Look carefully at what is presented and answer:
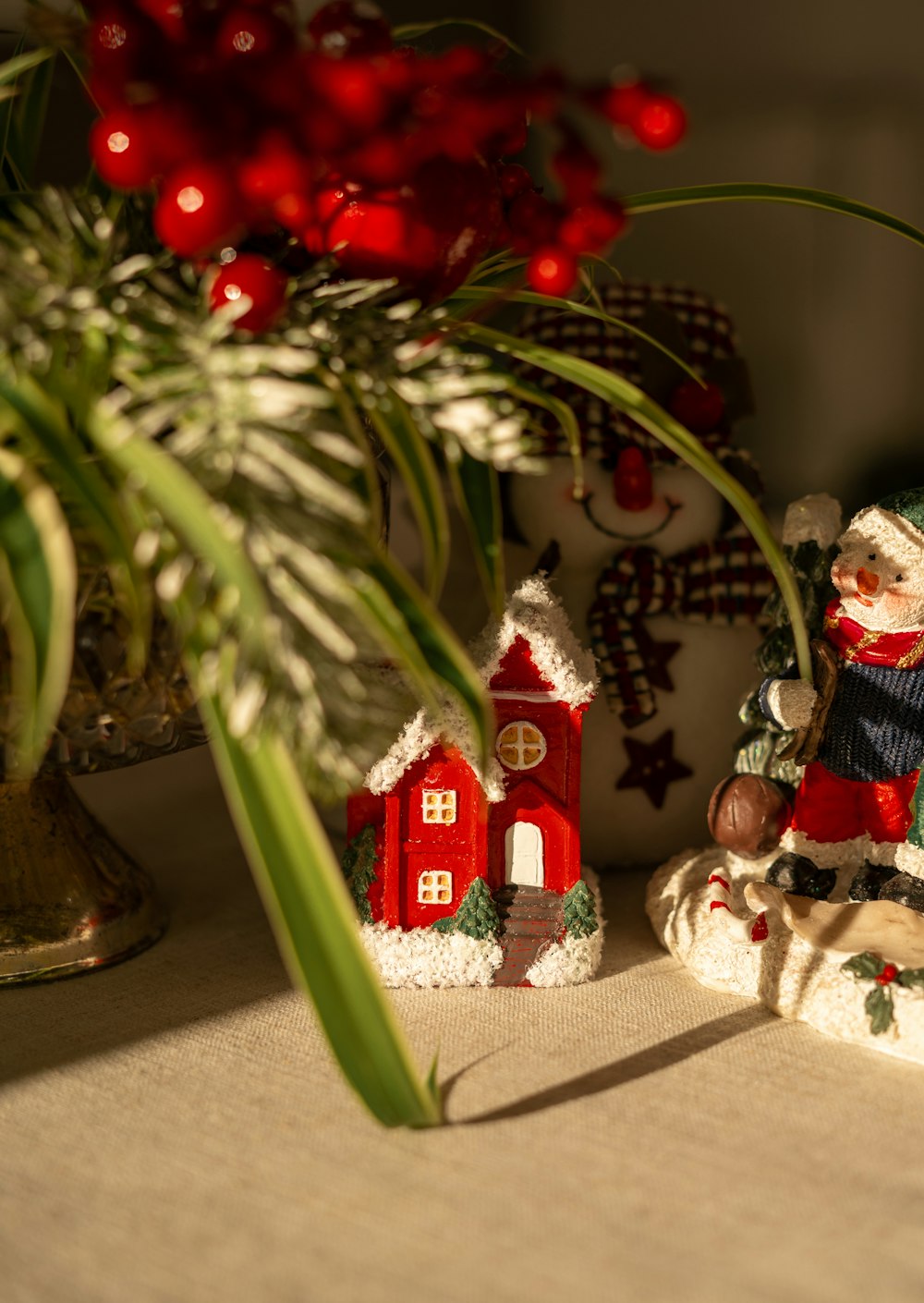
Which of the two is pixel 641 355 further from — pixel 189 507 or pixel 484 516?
pixel 189 507

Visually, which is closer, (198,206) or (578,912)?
(198,206)

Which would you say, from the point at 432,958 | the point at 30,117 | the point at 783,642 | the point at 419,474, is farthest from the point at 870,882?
the point at 30,117

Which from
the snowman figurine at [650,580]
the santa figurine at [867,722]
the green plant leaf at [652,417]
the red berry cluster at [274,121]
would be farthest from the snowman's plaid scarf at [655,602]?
the red berry cluster at [274,121]

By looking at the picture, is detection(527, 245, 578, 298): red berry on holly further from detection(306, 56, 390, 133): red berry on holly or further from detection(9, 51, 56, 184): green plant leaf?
detection(9, 51, 56, 184): green plant leaf

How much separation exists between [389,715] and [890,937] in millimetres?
274

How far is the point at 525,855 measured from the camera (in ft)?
2.32

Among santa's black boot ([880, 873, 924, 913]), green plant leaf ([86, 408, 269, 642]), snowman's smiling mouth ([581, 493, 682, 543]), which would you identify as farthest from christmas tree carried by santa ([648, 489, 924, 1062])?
green plant leaf ([86, 408, 269, 642])

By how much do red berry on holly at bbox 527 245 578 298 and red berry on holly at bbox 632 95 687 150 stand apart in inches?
2.2

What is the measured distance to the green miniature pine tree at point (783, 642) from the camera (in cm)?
73

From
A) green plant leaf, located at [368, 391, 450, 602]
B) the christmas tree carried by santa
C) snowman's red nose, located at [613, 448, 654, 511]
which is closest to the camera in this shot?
green plant leaf, located at [368, 391, 450, 602]

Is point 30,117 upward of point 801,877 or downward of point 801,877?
upward

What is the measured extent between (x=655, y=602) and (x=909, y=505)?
6.8 inches

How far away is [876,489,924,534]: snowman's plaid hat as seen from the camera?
0.69 meters

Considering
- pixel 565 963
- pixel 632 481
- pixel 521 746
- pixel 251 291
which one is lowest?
pixel 565 963
